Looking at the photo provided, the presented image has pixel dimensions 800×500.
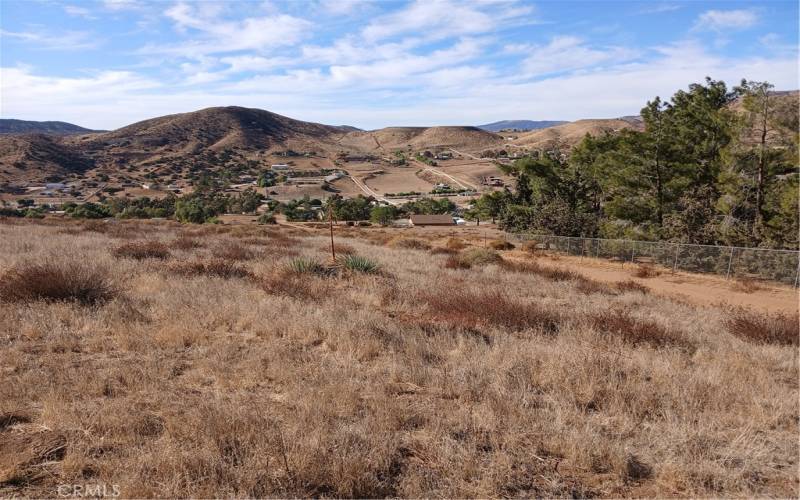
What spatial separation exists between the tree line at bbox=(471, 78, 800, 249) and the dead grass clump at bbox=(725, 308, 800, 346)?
15.2m

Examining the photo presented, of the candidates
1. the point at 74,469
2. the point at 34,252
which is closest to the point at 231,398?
the point at 74,469

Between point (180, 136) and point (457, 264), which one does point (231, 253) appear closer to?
point (457, 264)

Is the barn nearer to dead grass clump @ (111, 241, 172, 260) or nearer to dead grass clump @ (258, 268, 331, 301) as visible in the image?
dead grass clump @ (111, 241, 172, 260)

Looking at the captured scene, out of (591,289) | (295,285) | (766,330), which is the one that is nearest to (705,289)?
(591,289)

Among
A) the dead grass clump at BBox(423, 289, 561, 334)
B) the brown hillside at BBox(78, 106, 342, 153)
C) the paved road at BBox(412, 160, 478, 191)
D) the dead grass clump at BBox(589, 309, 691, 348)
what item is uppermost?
the brown hillside at BBox(78, 106, 342, 153)

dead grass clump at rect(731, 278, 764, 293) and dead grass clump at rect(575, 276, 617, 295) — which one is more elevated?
dead grass clump at rect(575, 276, 617, 295)

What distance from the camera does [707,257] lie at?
2327 centimetres

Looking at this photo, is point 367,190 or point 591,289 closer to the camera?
point 591,289

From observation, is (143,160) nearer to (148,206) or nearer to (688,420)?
(148,206)

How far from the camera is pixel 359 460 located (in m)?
3.52

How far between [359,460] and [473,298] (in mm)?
6606

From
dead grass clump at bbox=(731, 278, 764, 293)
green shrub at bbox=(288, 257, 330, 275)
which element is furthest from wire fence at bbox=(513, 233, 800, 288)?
green shrub at bbox=(288, 257, 330, 275)

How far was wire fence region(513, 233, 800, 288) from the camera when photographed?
20.5m

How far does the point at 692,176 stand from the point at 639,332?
2499cm
